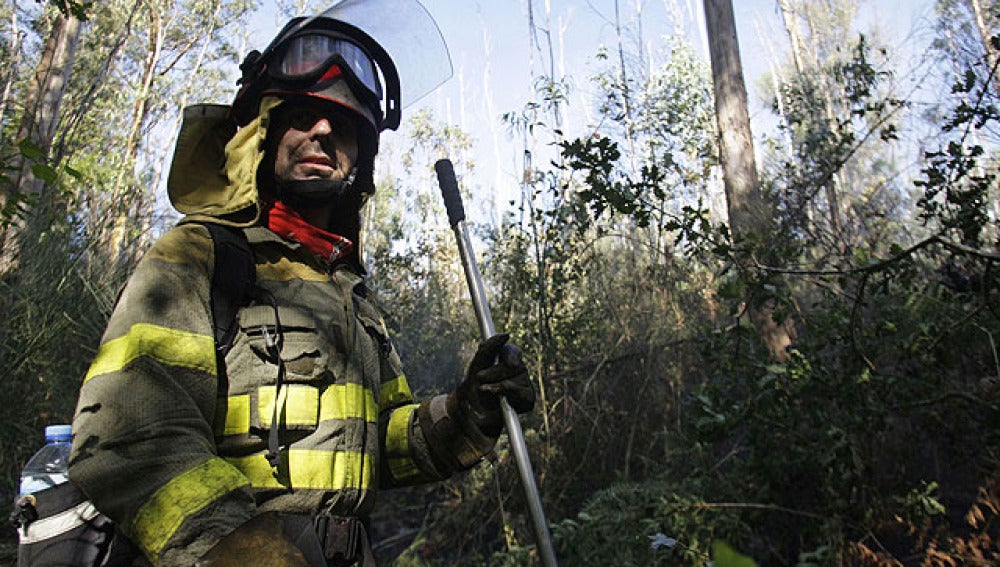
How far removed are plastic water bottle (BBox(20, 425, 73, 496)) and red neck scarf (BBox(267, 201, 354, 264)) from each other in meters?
0.77

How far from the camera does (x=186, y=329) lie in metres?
1.38

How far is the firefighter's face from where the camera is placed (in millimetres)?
2027

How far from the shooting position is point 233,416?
149cm

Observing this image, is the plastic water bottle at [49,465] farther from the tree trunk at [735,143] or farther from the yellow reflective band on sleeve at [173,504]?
the tree trunk at [735,143]

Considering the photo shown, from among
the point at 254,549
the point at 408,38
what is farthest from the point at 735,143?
the point at 254,549

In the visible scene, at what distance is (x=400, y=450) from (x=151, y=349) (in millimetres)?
979

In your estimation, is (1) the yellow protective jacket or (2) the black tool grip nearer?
(1) the yellow protective jacket

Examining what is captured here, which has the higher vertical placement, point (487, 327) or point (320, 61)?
point (320, 61)

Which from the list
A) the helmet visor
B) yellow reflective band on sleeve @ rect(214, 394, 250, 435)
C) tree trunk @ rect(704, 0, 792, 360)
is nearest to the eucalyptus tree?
tree trunk @ rect(704, 0, 792, 360)

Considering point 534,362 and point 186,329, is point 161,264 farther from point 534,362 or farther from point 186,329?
point 534,362

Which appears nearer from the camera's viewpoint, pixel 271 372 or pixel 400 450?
pixel 271 372

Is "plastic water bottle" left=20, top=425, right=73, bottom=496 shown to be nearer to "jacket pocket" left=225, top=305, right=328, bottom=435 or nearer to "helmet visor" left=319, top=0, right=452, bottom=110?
"jacket pocket" left=225, top=305, right=328, bottom=435

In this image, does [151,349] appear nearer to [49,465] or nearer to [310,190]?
[49,465]

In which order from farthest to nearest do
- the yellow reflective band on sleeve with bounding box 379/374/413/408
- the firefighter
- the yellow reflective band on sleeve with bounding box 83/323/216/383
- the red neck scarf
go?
the yellow reflective band on sleeve with bounding box 379/374/413/408 → the red neck scarf → the yellow reflective band on sleeve with bounding box 83/323/216/383 → the firefighter
